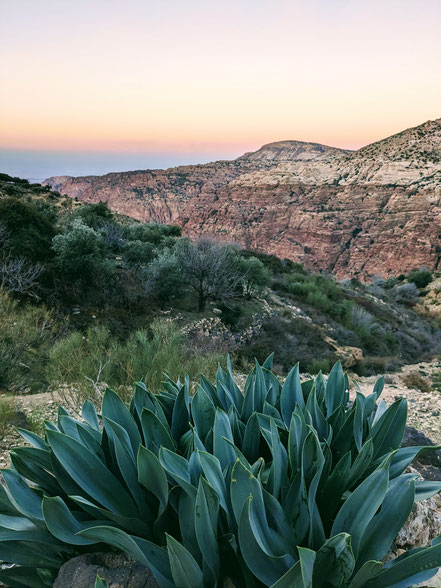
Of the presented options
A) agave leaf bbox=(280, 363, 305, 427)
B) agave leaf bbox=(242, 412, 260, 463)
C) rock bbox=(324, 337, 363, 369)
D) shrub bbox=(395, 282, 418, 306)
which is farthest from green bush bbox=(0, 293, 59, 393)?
shrub bbox=(395, 282, 418, 306)

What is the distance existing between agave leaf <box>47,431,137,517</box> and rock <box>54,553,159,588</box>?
20 centimetres

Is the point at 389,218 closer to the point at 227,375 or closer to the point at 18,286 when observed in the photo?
the point at 18,286

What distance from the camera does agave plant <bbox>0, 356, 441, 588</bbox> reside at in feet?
4.26

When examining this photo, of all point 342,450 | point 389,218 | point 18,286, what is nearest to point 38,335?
point 18,286

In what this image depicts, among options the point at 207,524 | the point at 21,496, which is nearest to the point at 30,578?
the point at 21,496

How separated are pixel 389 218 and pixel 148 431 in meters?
62.7

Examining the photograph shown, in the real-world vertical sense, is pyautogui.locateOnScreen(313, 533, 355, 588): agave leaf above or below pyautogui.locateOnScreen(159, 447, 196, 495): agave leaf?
below

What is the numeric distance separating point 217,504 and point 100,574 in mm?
489

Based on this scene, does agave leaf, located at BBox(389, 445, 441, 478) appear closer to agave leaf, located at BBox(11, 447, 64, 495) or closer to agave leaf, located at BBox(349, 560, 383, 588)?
agave leaf, located at BBox(349, 560, 383, 588)

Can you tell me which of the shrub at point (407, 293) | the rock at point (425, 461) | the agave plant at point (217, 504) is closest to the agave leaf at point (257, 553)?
the agave plant at point (217, 504)

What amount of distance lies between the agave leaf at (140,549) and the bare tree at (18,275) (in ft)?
32.0

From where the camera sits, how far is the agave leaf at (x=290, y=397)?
2.23 metres

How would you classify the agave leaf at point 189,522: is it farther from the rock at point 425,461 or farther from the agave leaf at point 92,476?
the rock at point 425,461

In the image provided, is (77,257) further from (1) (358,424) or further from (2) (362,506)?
(2) (362,506)
